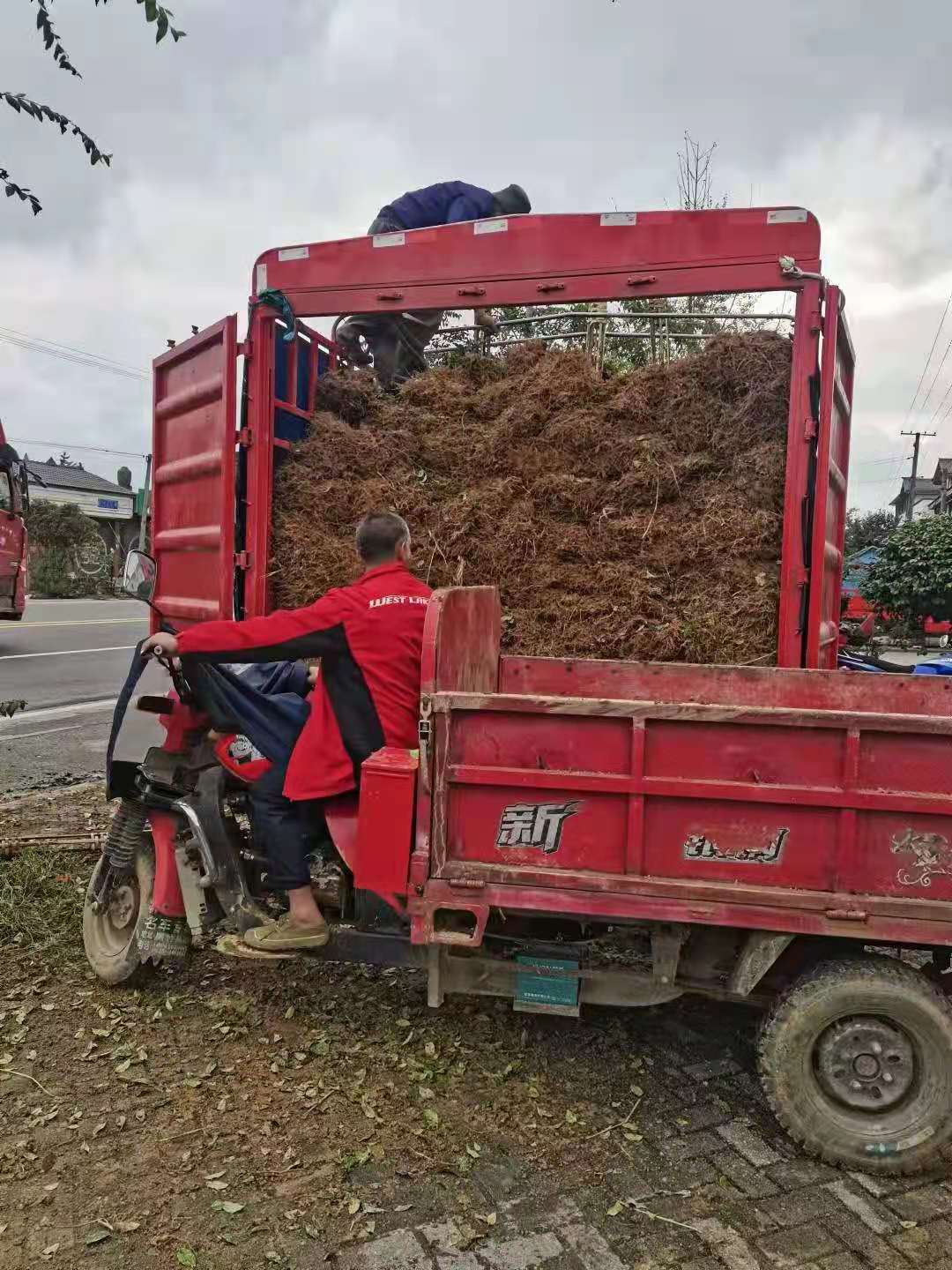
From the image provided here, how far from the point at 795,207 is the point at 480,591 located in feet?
7.43

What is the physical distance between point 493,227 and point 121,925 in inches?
141

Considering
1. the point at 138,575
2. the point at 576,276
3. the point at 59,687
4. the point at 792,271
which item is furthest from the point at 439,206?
the point at 59,687

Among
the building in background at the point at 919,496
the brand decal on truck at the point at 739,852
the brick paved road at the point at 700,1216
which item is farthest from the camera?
the building in background at the point at 919,496

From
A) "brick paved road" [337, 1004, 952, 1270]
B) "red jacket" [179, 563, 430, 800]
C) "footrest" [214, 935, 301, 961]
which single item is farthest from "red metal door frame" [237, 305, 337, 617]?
"brick paved road" [337, 1004, 952, 1270]

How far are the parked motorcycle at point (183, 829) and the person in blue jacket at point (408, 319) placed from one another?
7.68 feet

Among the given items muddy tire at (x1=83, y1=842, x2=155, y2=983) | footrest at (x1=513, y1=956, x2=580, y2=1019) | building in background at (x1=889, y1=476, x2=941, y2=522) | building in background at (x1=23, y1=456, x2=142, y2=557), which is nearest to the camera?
footrest at (x1=513, y1=956, x2=580, y2=1019)

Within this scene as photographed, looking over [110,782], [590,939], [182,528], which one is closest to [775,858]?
[590,939]

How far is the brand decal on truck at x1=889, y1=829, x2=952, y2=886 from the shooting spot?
256cm

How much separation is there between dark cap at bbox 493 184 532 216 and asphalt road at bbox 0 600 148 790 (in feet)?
17.1

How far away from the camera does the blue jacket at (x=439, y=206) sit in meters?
5.06

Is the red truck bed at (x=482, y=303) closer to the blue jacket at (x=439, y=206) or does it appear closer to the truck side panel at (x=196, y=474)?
the truck side panel at (x=196, y=474)

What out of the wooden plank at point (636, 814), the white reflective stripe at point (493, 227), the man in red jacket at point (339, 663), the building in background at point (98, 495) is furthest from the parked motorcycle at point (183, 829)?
the building in background at point (98, 495)

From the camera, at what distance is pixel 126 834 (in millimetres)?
3738

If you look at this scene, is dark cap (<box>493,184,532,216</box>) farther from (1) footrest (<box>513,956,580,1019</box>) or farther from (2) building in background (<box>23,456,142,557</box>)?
(2) building in background (<box>23,456,142,557</box>)
